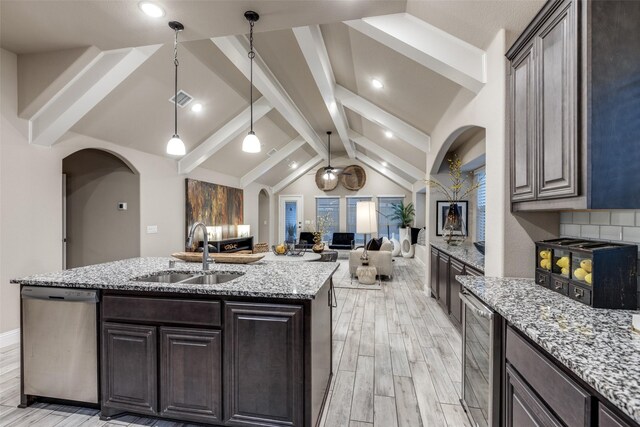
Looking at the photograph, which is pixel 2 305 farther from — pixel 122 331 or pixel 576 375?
pixel 576 375

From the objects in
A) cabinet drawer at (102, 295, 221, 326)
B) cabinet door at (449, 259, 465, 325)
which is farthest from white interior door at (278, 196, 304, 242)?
cabinet drawer at (102, 295, 221, 326)

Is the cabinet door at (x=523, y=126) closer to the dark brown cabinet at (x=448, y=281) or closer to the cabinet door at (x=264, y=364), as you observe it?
the dark brown cabinet at (x=448, y=281)

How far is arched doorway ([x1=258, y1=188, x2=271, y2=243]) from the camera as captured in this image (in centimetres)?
1080

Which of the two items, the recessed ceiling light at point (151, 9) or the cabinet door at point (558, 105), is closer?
the cabinet door at point (558, 105)

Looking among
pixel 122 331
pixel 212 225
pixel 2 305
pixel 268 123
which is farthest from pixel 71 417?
pixel 268 123

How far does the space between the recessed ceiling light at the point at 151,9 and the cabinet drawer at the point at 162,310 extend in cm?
203

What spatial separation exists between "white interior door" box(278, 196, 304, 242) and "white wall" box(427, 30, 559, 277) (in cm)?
888

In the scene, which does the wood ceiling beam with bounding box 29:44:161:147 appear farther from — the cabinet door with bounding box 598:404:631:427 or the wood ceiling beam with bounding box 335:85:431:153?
the cabinet door with bounding box 598:404:631:427

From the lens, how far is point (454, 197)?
4562 millimetres

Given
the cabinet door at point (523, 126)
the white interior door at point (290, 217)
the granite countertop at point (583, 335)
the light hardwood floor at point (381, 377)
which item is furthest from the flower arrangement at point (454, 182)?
the white interior door at point (290, 217)

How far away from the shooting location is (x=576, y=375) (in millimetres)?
968

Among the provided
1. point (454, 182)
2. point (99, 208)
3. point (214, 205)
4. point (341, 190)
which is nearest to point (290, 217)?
point (341, 190)

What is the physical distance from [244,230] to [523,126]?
301 inches

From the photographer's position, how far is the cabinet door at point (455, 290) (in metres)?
3.27
